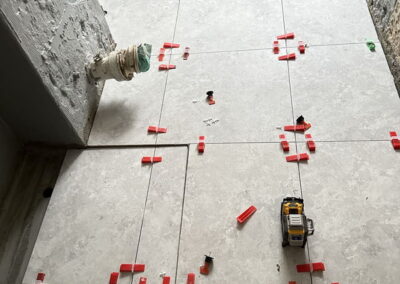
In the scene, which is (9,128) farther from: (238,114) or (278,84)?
(278,84)

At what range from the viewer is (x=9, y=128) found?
155cm

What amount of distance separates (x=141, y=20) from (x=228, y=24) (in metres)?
0.56

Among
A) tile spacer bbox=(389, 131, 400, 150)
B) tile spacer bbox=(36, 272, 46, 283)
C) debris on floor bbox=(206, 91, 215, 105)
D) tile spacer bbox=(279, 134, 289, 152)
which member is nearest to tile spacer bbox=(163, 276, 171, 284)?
tile spacer bbox=(36, 272, 46, 283)

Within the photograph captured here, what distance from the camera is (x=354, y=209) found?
1.31 m

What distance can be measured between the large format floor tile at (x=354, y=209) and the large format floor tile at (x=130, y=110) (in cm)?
77

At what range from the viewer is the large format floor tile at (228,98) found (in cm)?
158

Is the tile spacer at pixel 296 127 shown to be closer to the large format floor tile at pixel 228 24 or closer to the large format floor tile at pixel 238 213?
the large format floor tile at pixel 238 213

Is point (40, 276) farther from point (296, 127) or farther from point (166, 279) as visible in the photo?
point (296, 127)

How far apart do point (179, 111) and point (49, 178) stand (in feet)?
2.24

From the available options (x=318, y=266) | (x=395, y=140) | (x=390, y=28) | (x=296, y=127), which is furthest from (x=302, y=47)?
(x=318, y=266)

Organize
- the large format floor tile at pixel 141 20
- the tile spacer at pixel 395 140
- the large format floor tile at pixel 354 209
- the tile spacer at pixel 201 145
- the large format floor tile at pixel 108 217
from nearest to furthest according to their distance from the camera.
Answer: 1. the large format floor tile at pixel 354 209
2. the large format floor tile at pixel 108 217
3. the tile spacer at pixel 395 140
4. the tile spacer at pixel 201 145
5. the large format floor tile at pixel 141 20

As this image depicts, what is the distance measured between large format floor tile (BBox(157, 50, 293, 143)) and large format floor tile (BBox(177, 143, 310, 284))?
0.09 metres

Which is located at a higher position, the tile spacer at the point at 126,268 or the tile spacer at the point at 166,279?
the tile spacer at the point at 126,268

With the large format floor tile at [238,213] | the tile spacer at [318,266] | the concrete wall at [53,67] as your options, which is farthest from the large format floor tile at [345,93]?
the concrete wall at [53,67]
